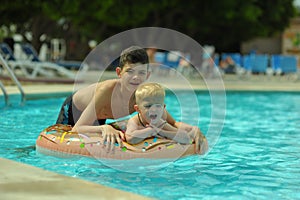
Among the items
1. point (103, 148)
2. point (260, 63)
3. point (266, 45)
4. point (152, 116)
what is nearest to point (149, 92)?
point (152, 116)

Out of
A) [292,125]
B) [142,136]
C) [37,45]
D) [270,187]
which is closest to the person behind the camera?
[270,187]

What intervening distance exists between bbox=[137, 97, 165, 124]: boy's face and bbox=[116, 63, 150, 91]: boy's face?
280 millimetres

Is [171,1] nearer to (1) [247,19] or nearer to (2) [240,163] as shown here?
(1) [247,19]

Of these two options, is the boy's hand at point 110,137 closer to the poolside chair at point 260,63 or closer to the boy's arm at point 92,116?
the boy's arm at point 92,116

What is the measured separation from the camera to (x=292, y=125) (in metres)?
9.31

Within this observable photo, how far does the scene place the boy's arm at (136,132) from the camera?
196 inches

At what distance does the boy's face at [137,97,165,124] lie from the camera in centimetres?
480

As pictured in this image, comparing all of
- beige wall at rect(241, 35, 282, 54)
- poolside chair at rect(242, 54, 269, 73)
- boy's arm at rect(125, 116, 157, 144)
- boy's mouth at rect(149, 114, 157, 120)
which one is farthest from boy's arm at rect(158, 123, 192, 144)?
beige wall at rect(241, 35, 282, 54)

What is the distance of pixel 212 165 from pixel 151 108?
1.01m

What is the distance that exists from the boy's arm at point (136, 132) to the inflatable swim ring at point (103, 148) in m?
0.05

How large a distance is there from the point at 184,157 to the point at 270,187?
3.18 ft

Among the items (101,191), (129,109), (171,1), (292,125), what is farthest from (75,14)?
(101,191)

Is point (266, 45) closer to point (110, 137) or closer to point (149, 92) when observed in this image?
point (110, 137)

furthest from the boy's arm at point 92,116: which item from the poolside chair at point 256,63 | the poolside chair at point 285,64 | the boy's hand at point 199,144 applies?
the poolside chair at point 256,63
